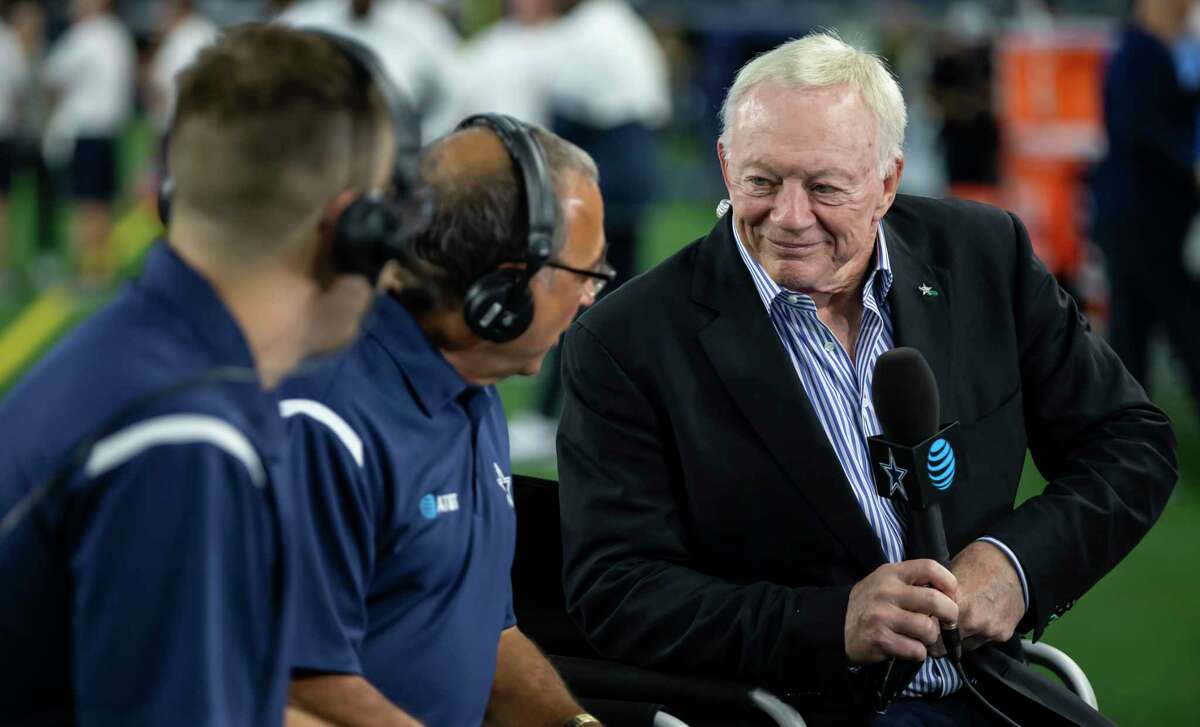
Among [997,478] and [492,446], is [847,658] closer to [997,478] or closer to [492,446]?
[997,478]

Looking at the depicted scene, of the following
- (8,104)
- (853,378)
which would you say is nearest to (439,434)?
(853,378)

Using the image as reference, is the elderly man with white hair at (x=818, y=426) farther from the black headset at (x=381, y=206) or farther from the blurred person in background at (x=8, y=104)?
the blurred person in background at (x=8, y=104)

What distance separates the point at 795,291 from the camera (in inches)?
113

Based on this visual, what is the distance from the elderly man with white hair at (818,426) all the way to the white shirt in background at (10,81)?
9780mm

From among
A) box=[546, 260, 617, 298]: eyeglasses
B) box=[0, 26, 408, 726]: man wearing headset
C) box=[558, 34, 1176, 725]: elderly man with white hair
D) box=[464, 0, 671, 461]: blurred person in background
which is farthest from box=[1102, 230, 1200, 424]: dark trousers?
box=[0, 26, 408, 726]: man wearing headset

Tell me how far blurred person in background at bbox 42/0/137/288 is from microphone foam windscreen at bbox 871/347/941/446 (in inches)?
397

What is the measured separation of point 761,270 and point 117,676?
1.71m

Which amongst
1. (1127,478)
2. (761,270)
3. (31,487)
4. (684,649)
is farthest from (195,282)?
(1127,478)

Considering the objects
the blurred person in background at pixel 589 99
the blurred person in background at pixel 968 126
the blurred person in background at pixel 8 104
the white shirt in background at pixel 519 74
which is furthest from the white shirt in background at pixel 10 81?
the blurred person in background at pixel 968 126

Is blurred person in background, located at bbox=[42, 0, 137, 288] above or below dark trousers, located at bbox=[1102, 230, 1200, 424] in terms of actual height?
below

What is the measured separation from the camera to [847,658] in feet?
8.34

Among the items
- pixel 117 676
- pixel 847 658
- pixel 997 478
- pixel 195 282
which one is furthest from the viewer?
pixel 997 478

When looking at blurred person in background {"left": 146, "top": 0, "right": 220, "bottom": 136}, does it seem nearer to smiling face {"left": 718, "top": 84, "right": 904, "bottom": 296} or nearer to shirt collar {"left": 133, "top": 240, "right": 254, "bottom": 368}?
smiling face {"left": 718, "top": 84, "right": 904, "bottom": 296}

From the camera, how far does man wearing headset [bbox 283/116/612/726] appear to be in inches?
75.9
